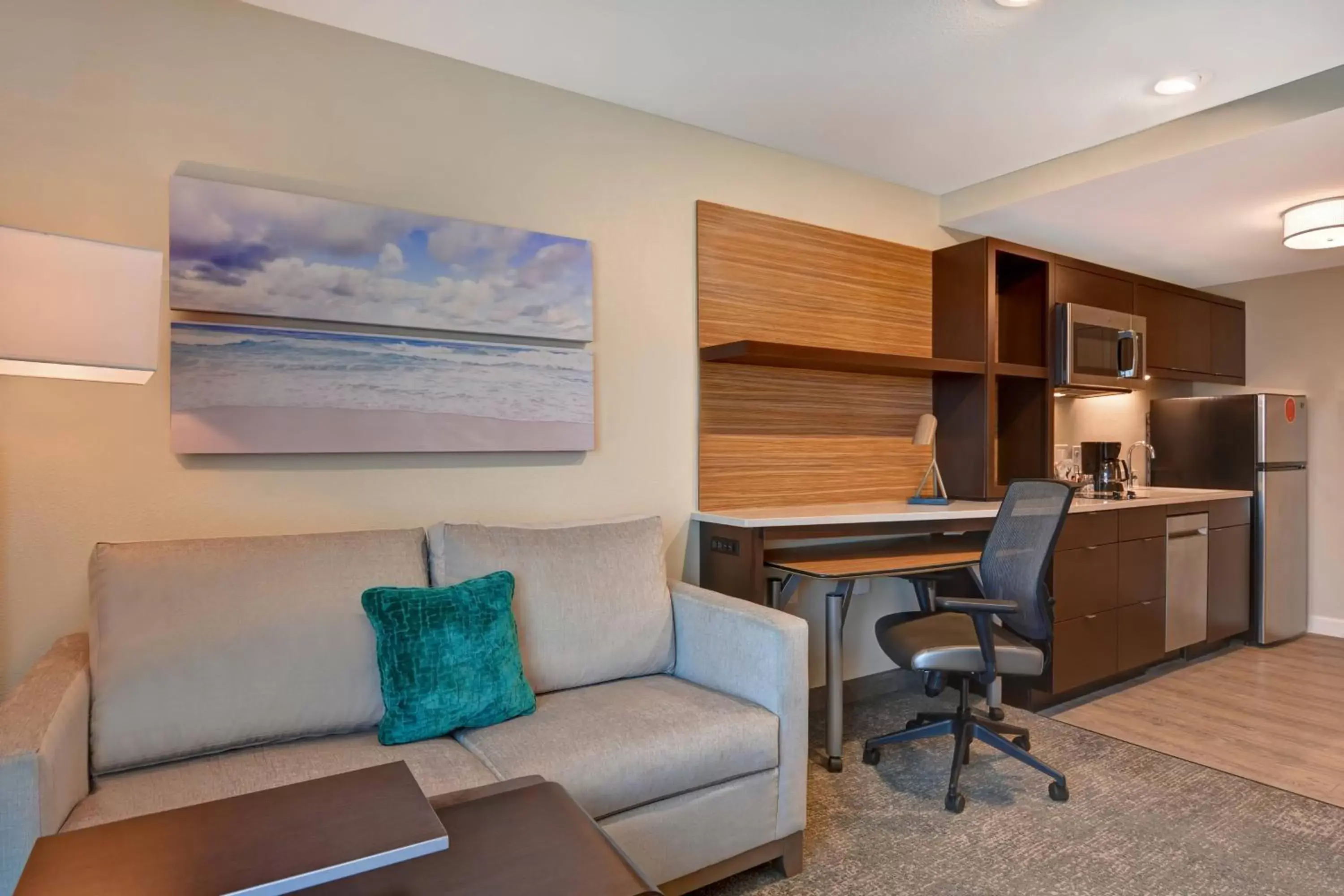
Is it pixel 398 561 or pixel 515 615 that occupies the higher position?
pixel 398 561

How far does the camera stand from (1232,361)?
203 inches

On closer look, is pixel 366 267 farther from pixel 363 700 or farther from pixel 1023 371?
pixel 1023 371

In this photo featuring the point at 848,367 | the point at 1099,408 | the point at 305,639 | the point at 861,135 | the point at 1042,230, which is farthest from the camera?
the point at 1099,408

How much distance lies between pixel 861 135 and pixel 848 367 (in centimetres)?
95

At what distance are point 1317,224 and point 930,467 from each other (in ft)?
6.71

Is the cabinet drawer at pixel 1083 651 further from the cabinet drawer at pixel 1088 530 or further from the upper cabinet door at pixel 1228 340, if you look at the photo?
the upper cabinet door at pixel 1228 340

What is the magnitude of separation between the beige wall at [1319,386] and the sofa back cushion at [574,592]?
4.80 m

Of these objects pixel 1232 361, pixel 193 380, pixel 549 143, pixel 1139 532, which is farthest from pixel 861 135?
pixel 1232 361

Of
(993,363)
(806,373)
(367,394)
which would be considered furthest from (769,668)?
(993,363)

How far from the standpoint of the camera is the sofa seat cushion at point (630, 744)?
1.74 m

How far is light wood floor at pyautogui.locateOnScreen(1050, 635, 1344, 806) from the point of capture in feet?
9.16

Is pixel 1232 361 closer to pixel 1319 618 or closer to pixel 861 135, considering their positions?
pixel 1319 618

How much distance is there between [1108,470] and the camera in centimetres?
434

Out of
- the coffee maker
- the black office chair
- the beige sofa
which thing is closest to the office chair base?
the black office chair
